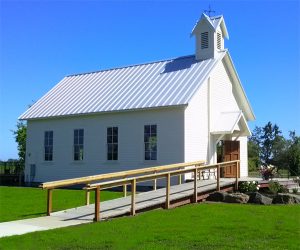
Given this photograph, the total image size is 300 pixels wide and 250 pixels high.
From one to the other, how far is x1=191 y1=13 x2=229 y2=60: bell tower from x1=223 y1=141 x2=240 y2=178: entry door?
4902 millimetres

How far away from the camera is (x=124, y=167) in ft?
78.9

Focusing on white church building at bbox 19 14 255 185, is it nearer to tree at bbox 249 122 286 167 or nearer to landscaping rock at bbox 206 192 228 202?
landscaping rock at bbox 206 192 228 202

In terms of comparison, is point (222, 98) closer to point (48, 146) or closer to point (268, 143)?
point (48, 146)

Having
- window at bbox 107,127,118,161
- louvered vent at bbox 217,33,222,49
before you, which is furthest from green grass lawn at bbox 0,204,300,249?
louvered vent at bbox 217,33,222,49

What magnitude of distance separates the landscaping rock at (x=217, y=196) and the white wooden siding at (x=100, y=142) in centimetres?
523

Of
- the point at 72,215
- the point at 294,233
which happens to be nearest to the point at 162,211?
the point at 72,215

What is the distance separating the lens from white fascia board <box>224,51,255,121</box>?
85.1 ft

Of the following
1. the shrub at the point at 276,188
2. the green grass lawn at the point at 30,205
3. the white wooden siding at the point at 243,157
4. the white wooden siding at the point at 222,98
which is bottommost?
the green grass lawn at the point at 30,205

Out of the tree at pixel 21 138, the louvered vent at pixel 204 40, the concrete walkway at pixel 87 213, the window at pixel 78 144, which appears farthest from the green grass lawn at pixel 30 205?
the tree at pixel 21 138

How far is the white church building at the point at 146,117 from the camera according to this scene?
74.6 ft

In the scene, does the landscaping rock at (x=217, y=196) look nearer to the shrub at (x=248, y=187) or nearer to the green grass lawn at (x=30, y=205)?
the shrub at (x=248, y=187)

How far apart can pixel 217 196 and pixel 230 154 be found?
371 inches

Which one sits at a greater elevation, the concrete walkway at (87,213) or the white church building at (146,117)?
the white church building at (146,117)

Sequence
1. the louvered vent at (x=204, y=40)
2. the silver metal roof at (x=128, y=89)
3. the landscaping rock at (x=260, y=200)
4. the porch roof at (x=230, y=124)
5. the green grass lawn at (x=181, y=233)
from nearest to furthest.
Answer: the green grass lawn at (x=181, y=233), the landscaping rock at (x=260, y=200), the silver metal roof at (x=128, y=89), the porch roof at (x=230, y=124), the louvered vent at (x=204, y=40)
